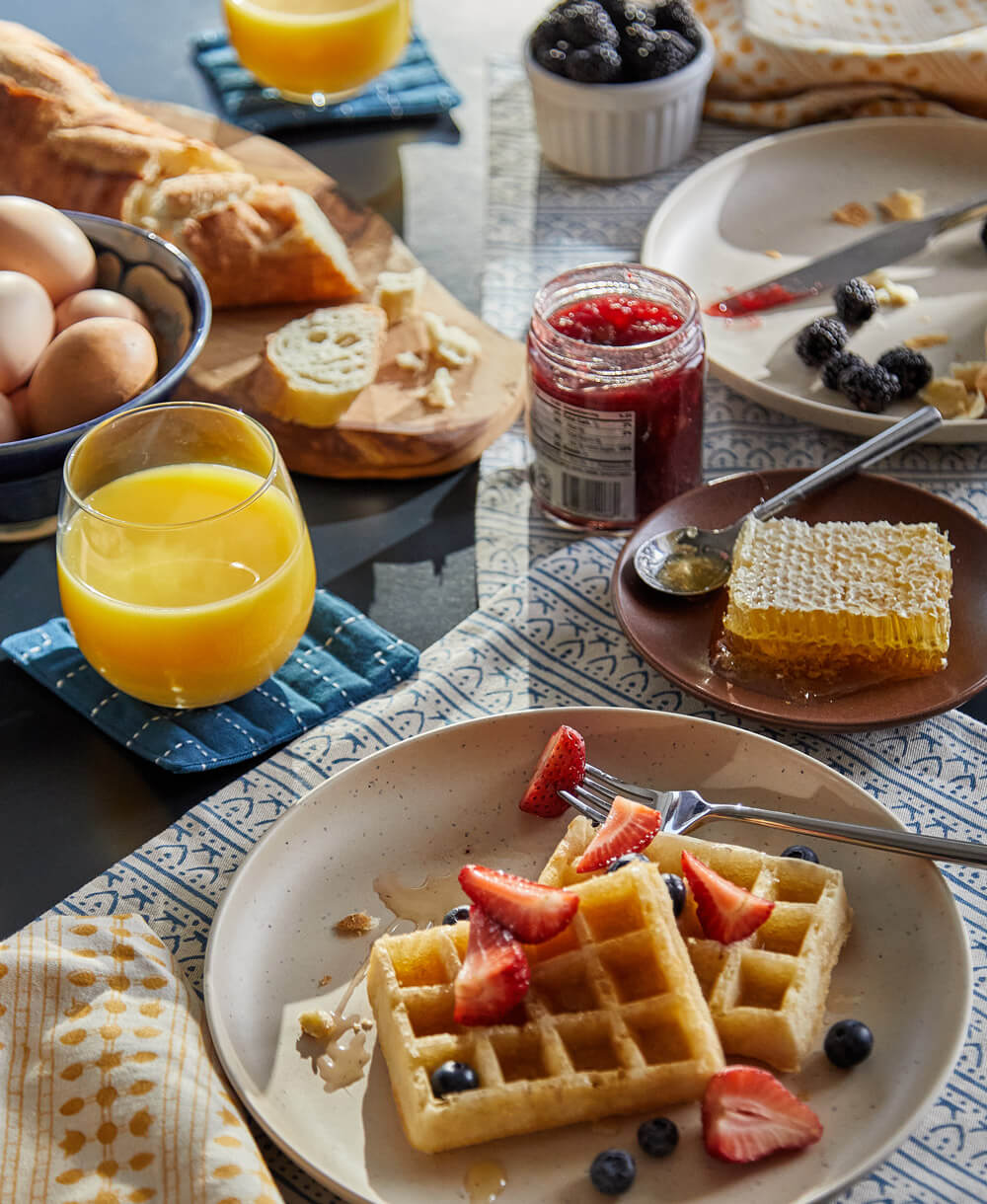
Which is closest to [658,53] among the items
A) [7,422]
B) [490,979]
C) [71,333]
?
[71,333]

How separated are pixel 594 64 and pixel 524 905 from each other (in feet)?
5.49

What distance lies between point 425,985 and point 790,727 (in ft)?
1.62

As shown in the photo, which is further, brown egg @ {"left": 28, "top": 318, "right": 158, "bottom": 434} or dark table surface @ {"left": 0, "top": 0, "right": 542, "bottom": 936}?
brown egg @ {"left": 28, "top": 318, "right": 158, "bottom": 434}

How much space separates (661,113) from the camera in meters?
2.34

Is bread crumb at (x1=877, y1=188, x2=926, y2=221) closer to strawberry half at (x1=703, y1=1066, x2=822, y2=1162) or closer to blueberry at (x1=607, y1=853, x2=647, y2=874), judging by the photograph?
blueberry at (x1=607, y1=853, x2=647, y2=874)

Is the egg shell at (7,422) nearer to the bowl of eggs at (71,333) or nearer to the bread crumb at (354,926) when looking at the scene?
the bowl of eggs at (71,333)

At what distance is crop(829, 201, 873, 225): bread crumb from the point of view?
89.5 inches

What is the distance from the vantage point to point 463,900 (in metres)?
1.25

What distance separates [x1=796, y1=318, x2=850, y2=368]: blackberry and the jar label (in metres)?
0.44

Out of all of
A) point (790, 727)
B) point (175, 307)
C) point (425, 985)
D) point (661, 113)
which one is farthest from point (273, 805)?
point (661, 113)

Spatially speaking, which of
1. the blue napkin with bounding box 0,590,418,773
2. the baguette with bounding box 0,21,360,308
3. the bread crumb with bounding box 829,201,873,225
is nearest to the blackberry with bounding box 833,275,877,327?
the bread crumb with bounding box 829,201,873,225

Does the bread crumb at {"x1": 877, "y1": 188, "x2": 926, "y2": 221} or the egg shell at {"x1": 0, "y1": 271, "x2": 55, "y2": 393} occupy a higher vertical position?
the egg shell at {"x1": 0, "y1": 271, "x2": 55, "y2": 393}

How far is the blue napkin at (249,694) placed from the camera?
1.45 metres

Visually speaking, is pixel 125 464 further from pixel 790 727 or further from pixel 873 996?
pixel 873 996
